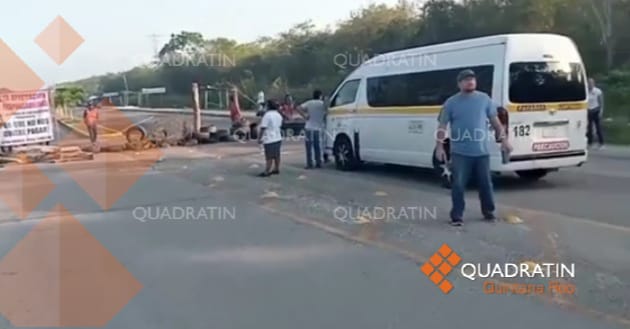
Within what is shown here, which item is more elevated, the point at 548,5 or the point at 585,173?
the point at 548,5

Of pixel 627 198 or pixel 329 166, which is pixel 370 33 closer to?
pixel 329 166

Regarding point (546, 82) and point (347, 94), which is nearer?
point (546, 82)

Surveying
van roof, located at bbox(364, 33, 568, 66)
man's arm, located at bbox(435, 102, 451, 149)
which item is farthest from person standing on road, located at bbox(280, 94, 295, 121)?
man's arm, located at bbox(435, 102, 451, 149)

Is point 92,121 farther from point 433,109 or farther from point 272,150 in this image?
point 433,109

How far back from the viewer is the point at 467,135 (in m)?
7.86

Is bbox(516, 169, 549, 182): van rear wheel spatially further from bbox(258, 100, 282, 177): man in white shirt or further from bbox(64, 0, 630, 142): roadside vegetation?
bbox(64, 0, 630, 142): roadside vegetation

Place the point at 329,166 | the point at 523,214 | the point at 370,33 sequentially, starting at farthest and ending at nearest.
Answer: the point at 370,33 → the point at 329,166 → the point at 523,214

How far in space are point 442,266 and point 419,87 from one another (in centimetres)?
597

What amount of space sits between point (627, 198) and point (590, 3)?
764 inches

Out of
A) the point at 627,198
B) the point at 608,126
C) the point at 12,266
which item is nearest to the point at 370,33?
the point at 608,126

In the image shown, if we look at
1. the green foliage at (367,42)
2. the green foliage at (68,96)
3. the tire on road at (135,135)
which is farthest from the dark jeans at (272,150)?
the green foliage at (68,96)

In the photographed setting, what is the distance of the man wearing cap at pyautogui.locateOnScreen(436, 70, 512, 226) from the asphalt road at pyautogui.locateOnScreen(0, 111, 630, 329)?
447 mm

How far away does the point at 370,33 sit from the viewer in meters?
43.0

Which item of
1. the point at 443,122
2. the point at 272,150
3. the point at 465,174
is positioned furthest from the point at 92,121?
the point at 465,174
